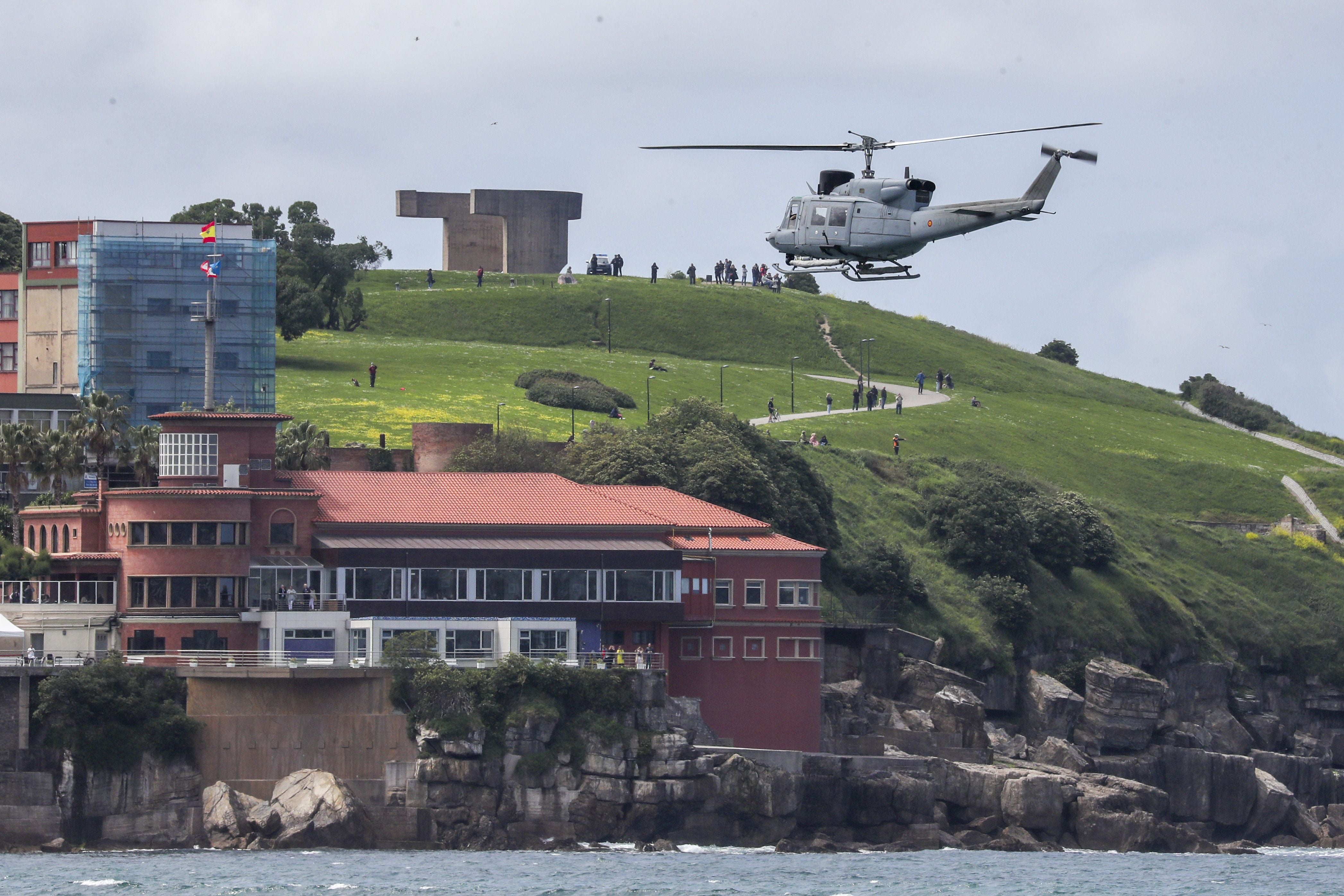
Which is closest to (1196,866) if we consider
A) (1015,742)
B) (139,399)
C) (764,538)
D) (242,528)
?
(1015,742)

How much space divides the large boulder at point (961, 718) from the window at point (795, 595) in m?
10.4

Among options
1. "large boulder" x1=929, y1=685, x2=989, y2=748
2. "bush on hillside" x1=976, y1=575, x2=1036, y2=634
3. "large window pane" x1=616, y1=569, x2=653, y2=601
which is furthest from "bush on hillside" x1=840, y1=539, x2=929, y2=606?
"large window pane" x1=616, y1=569, x2=653, y2=601

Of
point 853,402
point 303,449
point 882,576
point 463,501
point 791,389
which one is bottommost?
point 882,576

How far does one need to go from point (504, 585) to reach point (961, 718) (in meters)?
25.7

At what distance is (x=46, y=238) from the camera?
14425cm

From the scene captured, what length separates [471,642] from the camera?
101m

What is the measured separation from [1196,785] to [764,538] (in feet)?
91.5

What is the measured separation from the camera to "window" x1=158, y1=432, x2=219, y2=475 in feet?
338

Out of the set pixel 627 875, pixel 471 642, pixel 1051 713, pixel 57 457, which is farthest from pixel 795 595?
pixel 57 457

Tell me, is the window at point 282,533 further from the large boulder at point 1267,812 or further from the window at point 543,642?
the large boulder at point 1267,812

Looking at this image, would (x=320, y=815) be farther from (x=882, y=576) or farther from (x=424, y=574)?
(x=882, y=576)

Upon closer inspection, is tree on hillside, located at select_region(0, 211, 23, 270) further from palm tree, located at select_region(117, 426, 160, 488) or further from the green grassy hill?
palm tree, located at select_region(117, 426, 160, 488)

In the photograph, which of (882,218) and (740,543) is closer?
(882,218)

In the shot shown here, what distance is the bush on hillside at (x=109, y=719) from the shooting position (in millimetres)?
92625
